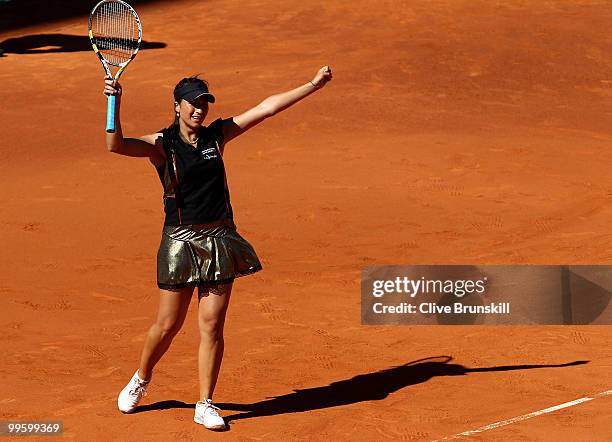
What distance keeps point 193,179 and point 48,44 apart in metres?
21.2

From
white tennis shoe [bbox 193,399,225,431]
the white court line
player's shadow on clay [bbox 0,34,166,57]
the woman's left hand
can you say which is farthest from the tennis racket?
player's shadow on clay [bbox 0,34,166,57]

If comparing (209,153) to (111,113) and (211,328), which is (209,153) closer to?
(111,113)

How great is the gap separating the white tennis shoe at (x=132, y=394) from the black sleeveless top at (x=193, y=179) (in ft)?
3.82

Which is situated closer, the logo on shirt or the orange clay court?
the logo on shirt

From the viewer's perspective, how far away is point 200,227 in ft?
26.5

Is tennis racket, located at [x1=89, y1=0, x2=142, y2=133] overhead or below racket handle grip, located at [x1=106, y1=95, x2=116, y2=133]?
overhead

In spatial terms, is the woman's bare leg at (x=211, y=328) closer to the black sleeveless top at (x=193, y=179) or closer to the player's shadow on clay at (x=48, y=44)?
the black sleeveless top at (x=193, y=179)

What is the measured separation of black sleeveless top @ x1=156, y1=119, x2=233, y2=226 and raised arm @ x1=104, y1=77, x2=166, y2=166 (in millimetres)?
57

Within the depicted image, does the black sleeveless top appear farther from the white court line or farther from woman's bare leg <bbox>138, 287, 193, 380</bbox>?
the white court line

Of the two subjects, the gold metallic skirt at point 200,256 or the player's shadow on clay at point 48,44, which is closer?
the gold metallic skirt at point 200,256

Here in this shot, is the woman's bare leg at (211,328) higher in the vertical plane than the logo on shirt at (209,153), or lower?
lower

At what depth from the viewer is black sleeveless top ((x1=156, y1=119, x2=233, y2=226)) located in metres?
7.97

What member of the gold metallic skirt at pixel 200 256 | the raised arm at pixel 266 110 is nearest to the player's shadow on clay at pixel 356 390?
the gold metallic skirt at pixel 200 256

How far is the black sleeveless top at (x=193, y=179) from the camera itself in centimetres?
797
